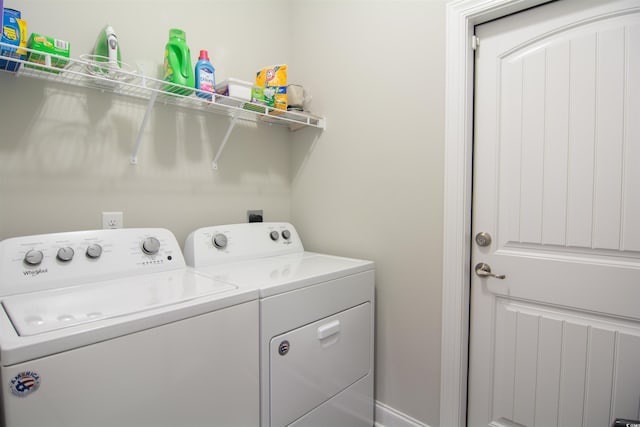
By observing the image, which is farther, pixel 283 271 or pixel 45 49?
pixel 283 271

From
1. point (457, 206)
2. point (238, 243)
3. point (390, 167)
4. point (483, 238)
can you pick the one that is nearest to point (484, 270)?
point (483, 238)

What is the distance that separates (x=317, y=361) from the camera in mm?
1344

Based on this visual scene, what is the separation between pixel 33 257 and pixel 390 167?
1467 millimetres

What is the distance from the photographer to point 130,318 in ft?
2.79

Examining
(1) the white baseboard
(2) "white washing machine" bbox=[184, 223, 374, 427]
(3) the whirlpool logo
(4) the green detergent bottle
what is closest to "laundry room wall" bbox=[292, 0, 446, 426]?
(1) the white baseboard

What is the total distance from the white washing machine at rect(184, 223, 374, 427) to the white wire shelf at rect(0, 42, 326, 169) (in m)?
0.50

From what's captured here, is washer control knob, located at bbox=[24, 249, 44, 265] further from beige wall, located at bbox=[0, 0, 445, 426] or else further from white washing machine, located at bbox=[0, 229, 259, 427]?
beige wall, located at bbox=[0, 0, 445, 426]

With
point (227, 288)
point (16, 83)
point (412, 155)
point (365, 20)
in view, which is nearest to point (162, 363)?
point (227, 288)

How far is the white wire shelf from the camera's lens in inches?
46.4

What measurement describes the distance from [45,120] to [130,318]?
0.97 meters

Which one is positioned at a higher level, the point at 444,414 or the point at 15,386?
the point at 15,386

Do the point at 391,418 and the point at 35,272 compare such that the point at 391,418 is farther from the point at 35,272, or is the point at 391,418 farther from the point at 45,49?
the point at 45,49

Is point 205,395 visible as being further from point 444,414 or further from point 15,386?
point 444,414

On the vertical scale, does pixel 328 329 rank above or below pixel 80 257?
below
